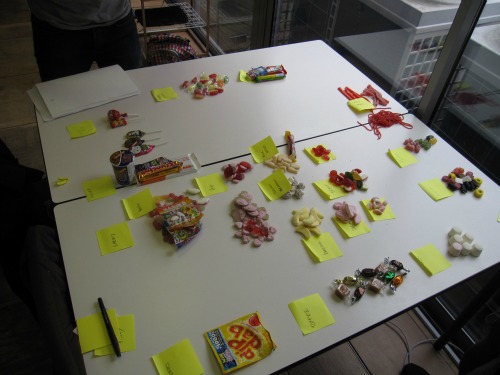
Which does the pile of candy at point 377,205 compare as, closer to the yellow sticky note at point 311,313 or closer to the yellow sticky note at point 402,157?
the yellow sticky note at point 402,157

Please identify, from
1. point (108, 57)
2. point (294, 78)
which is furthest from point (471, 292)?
point (108, 57)

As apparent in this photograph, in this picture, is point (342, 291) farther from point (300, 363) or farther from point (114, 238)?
point (114, 238)

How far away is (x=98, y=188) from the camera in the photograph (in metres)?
1.21

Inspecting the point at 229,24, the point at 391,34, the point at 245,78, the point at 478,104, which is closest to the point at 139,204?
the point at 245,78

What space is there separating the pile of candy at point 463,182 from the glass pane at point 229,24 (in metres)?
2.01

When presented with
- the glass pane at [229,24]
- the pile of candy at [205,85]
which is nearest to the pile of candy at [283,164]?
the pile of candy at [205,85]

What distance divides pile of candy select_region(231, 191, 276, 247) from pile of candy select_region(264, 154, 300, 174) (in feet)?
0.59

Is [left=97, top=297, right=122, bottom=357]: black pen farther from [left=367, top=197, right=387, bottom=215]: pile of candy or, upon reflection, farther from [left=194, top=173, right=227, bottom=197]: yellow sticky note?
[left=367, top=197, right=387, bottom=215]: pile of candy

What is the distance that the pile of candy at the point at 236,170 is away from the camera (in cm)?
127

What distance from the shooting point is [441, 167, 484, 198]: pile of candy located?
4.29 feet

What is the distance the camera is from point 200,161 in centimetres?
132

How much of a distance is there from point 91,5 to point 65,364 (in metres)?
1.35

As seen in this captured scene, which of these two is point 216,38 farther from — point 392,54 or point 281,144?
point 281,144

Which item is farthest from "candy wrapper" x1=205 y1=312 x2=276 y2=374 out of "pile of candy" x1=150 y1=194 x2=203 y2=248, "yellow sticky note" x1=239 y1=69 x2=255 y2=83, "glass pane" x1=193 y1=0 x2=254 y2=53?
"glass pane" x1=193 y1=0 x2=254 y2=53
